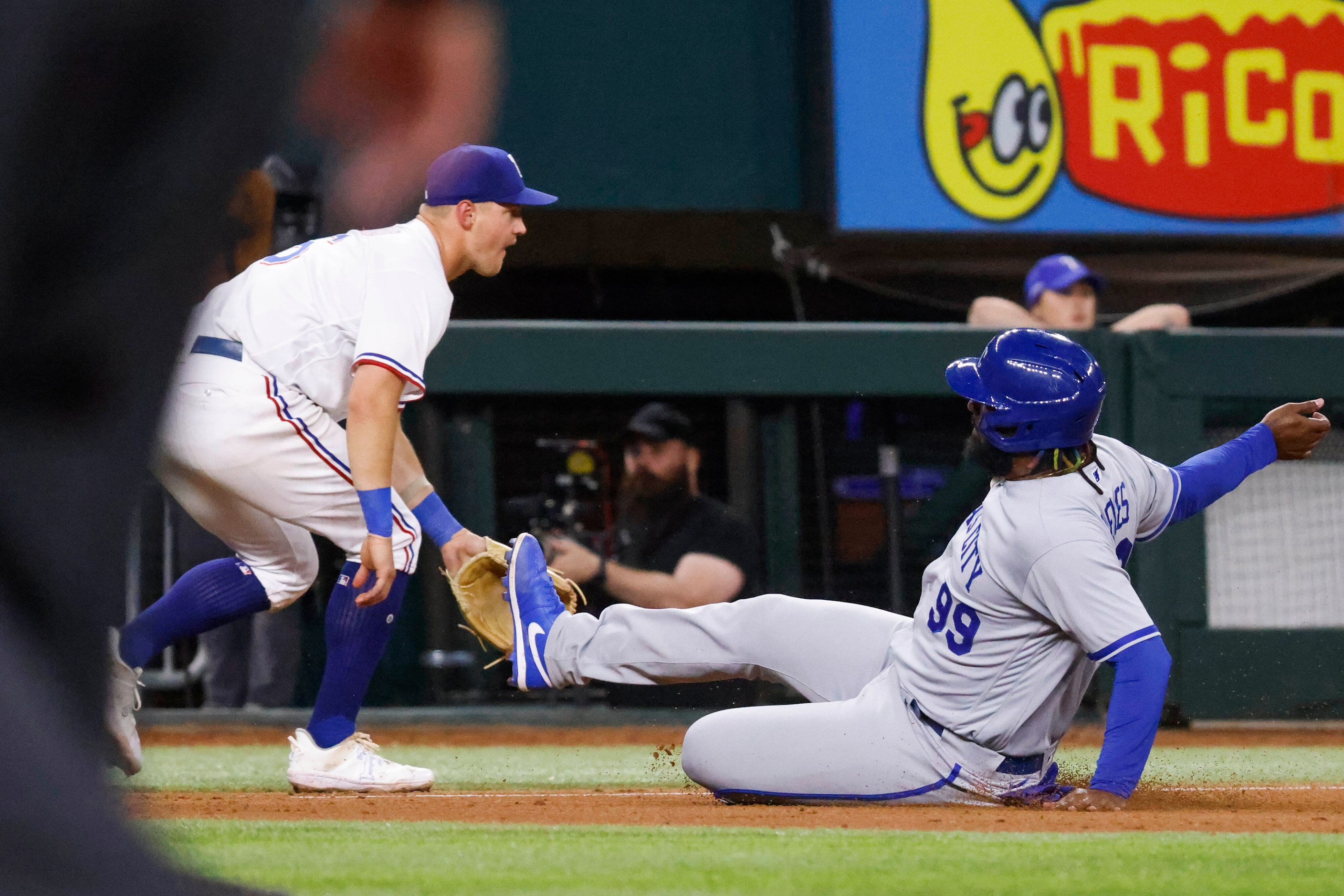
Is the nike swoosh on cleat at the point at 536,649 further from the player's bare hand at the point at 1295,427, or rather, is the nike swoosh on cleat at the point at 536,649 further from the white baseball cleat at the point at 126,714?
the player's bare hand at the point at 1295,427

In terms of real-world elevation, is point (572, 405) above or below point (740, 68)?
below

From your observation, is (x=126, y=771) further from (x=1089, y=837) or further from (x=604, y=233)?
(x=604, y=233)

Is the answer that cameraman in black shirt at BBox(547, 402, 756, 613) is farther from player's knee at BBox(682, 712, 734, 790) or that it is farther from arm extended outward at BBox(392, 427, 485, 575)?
player's knee at BBox(682, 712, 734, 790)

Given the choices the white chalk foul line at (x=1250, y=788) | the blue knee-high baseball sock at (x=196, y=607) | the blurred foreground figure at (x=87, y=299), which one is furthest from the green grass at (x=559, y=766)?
the blurred foreground figure at (x=87, y=299)

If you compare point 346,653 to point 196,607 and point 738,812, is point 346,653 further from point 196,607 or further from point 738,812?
point 738,812

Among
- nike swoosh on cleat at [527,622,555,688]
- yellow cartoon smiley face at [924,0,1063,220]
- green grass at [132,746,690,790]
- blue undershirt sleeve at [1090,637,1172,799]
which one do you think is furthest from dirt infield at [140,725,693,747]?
yellow cartoon smiley face at [924,0,1063,220]

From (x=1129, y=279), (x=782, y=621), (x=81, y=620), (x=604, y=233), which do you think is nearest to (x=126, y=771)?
(x=782, y=621)
